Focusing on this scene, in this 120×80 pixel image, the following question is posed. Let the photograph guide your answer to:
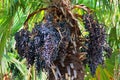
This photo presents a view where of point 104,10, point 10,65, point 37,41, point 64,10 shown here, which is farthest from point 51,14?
point 10,65

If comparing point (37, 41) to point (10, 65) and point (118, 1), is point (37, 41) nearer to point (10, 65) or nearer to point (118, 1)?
point (118, 1)

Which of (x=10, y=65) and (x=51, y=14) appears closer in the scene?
(x=51, y=14)

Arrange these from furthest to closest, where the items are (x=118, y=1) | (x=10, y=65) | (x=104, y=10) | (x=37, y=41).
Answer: (x=10, y=65), (x=104, y=10), (x=118, y=1), (x=37, y=41)

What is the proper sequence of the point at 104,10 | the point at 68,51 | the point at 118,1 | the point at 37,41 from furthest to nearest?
the point at 104,10 → the point at 118,1 → the point at 68,51 → the point at 37,41

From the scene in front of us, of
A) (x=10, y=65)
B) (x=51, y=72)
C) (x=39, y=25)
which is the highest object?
(x=39, y=25)

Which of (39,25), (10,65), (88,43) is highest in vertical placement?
(39,25)

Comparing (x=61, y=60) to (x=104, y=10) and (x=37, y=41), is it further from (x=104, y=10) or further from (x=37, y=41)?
(x=104, y=10)

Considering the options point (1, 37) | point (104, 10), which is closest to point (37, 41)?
point (1, 37)

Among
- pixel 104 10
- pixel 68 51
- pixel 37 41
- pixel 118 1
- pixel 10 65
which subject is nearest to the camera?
pixel 37 41

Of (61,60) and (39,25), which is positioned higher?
(39,25)
